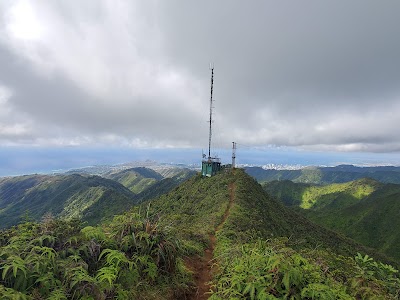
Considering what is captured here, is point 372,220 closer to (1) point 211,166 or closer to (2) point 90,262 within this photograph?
(1) point 211,166

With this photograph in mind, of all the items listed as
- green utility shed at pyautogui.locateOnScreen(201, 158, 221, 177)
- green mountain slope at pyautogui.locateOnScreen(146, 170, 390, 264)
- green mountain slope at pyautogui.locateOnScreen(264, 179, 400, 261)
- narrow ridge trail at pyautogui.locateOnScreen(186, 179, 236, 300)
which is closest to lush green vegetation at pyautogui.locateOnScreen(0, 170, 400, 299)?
narrow ridge trail at pyautogui.locateOnScreen(186, 179, 236, 300)

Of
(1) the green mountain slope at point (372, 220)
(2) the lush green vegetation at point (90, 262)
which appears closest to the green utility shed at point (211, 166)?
(2) the lush green vegetation at point (90, 262)

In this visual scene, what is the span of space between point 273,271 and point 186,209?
119 ft

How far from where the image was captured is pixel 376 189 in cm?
16175

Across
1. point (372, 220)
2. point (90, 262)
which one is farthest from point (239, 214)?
point (372, 220)

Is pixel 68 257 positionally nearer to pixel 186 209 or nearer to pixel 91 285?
pixel 91 285

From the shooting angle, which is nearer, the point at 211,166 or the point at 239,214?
the point at 239,214

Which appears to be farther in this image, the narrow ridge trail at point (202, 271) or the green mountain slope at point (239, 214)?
the green mountain slope at point (239, 214)

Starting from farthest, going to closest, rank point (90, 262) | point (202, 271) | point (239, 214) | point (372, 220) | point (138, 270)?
point (372, 220)
point (239, 214)
point (202, 271)
point (138, 270)
point (90, 262)

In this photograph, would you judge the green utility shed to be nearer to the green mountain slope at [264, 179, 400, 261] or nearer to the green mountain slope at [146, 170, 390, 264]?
the green mountain slope at [146, 170, 390, 264]

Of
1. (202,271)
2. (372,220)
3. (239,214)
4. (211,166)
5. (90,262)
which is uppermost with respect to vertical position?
(211,166)


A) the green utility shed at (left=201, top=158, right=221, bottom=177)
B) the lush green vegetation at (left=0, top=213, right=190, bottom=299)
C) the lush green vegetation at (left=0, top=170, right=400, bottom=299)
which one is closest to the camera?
the lush green vegetation at (left=0, top=213, right=190, bottom=299)

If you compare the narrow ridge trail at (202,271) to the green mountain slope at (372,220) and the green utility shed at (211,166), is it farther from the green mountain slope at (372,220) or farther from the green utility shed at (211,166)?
the green mountain slope at (372,220)

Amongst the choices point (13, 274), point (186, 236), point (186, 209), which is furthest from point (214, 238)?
point (186, 209)
